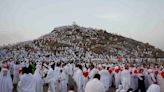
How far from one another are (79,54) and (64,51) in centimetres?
557

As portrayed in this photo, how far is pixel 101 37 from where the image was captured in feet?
300

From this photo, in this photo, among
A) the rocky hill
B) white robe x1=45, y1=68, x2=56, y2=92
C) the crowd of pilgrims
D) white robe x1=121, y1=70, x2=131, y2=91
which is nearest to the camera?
the crowd of pilgrims

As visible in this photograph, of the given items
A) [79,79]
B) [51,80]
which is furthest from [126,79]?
[51,80]

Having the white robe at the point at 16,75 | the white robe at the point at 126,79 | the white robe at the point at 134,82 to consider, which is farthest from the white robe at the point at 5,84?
the white robe at the point at 16,75

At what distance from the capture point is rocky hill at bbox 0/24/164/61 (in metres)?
67.1

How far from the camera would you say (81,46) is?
7750 centimetres

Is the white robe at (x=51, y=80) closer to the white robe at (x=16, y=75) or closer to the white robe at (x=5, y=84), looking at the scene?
the white robe at (x=5, y=84)

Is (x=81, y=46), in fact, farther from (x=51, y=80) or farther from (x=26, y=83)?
(x=26, y=83)

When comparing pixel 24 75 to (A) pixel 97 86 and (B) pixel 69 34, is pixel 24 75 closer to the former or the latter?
(A) pixel 97 86

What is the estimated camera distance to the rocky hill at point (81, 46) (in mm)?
67125

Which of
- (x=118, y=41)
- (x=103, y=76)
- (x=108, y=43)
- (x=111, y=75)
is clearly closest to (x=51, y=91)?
(x=103, y=76)

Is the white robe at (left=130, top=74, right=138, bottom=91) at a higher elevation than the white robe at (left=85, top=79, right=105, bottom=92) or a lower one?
lower

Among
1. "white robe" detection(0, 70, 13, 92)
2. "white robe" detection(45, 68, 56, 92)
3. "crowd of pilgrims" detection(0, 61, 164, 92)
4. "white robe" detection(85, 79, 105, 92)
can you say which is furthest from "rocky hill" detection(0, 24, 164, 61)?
"white robe" detection(85, 79, 105, 92)

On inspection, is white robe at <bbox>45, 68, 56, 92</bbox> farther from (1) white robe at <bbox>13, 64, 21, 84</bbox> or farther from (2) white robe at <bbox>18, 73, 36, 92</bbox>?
(1) white robe at <bbox>13, 64, 21, 84</bbox>
